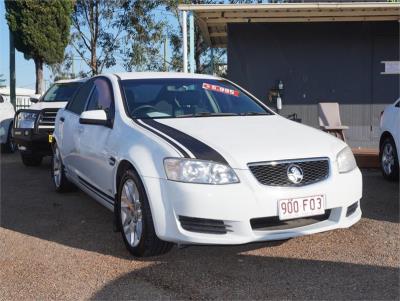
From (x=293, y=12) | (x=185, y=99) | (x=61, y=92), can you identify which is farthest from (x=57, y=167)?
(x=293, y=12)

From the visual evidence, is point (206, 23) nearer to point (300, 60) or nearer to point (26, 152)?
point (300, 60)

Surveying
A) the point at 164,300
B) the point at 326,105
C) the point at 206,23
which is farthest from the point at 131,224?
the point at 206,23

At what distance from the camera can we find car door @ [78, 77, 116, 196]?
487cm

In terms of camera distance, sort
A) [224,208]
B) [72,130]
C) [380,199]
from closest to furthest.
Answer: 1. [224,208]
2. [72,130]
3. [380,199]

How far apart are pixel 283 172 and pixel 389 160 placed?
4.34 m

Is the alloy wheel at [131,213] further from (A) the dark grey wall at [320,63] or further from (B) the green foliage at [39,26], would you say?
(B) the green foliage at [39,26]

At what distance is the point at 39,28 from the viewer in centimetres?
1781

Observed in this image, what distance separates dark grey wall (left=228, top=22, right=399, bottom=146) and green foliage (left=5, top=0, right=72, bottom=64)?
7.98 metres

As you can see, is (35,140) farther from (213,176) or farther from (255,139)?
(213,176)

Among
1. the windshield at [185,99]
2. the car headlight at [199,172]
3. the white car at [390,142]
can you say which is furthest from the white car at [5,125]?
the car headlight at [199,172]

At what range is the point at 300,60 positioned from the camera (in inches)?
497

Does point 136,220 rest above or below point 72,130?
below

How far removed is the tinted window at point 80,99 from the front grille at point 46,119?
2.66 m

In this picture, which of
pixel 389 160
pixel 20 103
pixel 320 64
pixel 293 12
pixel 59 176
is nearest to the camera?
pixel 59 176
